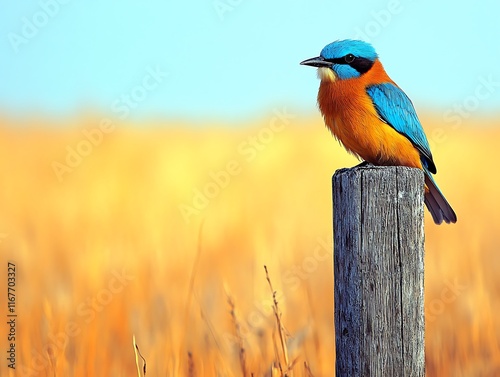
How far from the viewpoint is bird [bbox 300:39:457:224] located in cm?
497

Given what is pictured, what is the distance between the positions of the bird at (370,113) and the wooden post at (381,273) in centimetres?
155

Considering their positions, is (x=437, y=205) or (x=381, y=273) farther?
(x=437, y=205)

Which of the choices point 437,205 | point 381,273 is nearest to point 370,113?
point 437,205

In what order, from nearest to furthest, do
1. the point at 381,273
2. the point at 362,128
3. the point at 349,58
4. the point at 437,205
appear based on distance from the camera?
the point at 381,273, the point at 362,128, the point at 437,205, the point at 349,58

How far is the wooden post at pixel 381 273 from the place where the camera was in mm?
3334

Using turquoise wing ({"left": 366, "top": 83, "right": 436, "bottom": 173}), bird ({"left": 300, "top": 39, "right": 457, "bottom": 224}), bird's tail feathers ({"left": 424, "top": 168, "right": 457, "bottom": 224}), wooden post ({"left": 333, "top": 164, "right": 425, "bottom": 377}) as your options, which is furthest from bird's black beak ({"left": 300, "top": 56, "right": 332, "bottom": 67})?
wooden post ({"left": 333, "top": 164, "right": 425, "bottom": 377})

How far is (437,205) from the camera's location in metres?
5.12

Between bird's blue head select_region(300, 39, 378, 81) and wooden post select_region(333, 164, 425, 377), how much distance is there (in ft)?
6.30

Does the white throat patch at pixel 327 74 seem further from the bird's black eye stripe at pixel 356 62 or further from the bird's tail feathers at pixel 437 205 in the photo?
the bird's tail feathers at pixel 437 205

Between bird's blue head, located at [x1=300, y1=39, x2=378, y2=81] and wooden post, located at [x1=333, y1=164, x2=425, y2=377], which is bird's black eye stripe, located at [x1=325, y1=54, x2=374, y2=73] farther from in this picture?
wooden post, located at [x1=333, y1=164, x2=425, y2=377]

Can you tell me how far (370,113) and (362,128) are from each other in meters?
0.11

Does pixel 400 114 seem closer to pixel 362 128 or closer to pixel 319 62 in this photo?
pixel 362 128

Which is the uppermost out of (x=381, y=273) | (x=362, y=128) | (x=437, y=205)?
(x=362, y=128)

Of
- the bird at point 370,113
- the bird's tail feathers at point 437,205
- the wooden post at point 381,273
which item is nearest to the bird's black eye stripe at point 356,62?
the bird at point 370,113
